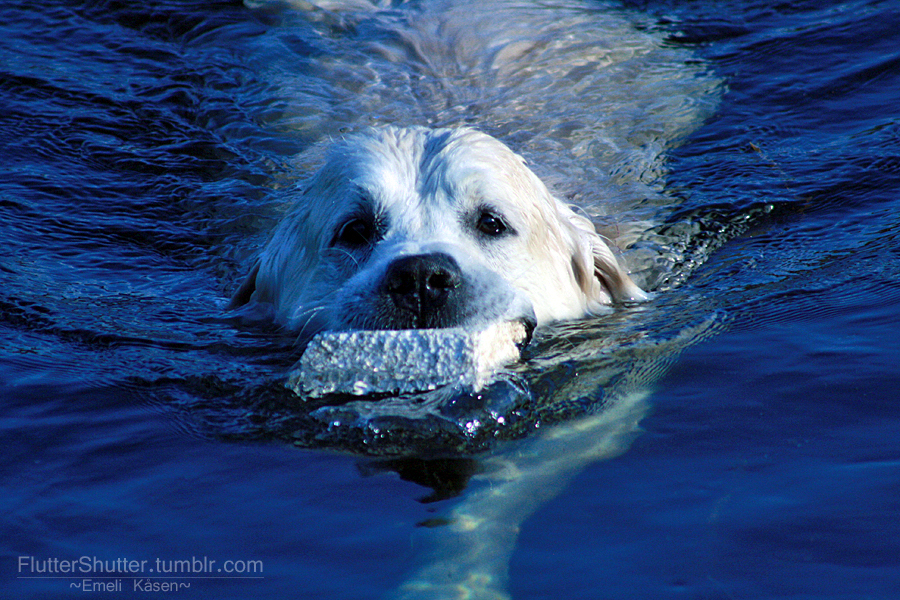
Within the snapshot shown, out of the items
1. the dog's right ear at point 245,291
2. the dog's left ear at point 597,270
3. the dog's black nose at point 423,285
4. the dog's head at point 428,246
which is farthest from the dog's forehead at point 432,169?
the dog's right ear at point 245,291

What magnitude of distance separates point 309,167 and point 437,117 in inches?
36.8

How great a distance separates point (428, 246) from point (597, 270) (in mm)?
1229

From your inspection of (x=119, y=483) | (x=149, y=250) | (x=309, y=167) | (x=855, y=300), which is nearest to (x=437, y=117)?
(x=309, y=167)

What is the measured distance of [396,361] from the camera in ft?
10.8

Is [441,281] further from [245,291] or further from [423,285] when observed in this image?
[245,291]

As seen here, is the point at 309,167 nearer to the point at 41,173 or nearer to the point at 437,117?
the point at 437,117

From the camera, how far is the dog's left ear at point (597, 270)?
14.8ft

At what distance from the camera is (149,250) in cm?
553

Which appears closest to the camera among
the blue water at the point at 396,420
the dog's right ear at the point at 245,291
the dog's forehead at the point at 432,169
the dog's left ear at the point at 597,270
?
the blue water at the point at 396,420

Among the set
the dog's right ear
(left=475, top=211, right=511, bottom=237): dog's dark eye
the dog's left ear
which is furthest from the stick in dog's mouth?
the dog's right ear

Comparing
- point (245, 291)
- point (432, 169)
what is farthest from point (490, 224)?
point (245, 291)

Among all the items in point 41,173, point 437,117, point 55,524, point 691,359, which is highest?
point 437,117

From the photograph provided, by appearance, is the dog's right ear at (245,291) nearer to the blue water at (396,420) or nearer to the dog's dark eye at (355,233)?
the blue water at (396,420)

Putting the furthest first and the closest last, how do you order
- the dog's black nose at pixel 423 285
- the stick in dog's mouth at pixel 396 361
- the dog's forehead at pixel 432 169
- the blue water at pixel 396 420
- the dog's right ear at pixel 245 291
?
1. the dog's right ear at pixel 245 291
2. the dog's forehead at pixel 432 169
3. the dog's black nose at pixel 423 285
4. the stick in dog's mouth at pixel 396 361
5. the blue water at pixel 396 420
